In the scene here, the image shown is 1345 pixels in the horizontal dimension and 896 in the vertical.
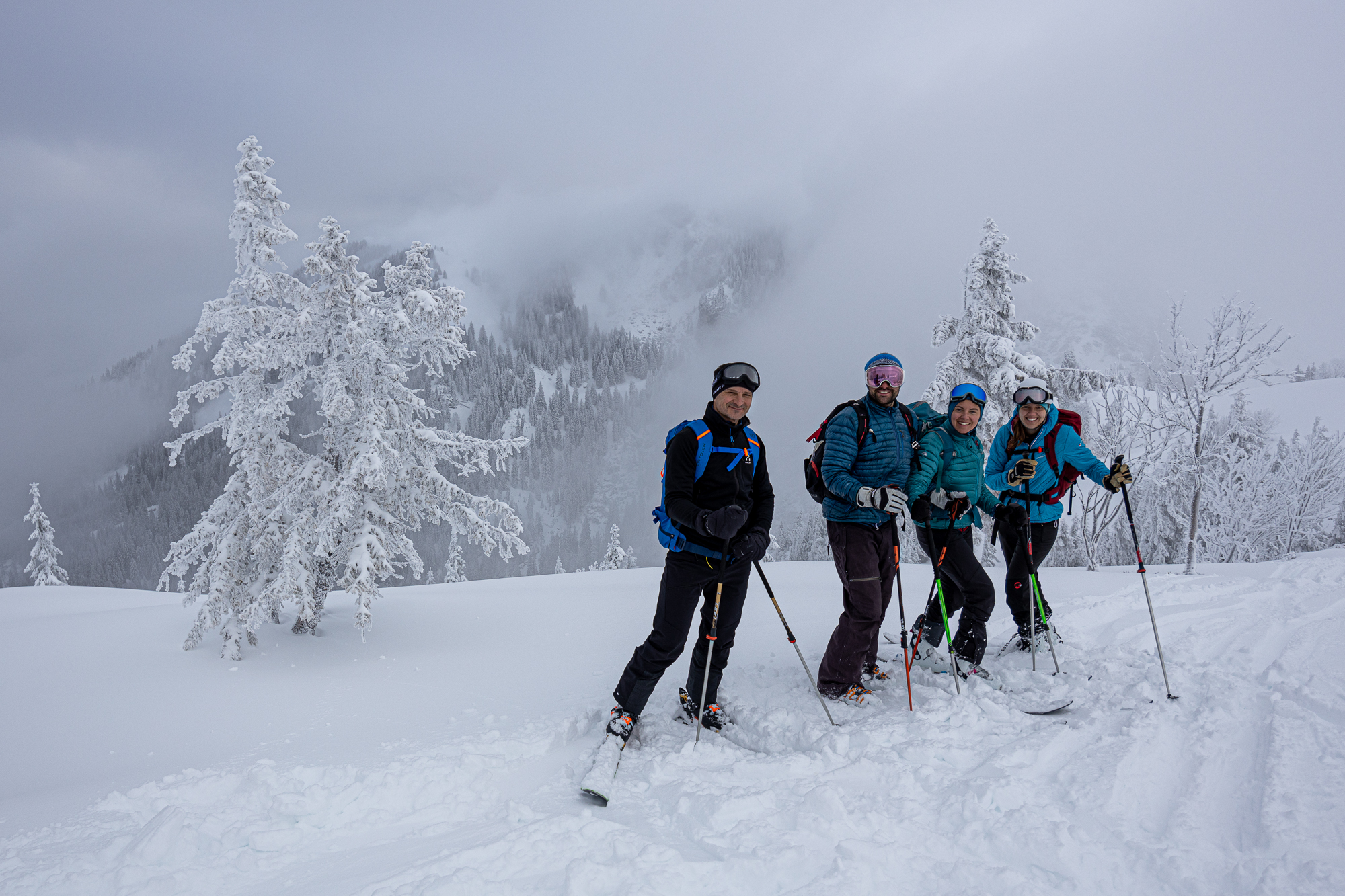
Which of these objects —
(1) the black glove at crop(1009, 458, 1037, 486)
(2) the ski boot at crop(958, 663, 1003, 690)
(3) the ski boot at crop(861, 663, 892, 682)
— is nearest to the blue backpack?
(3) the ski boot at crop(861, 663, 892, 682)

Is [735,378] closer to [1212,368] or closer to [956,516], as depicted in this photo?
[956,516]

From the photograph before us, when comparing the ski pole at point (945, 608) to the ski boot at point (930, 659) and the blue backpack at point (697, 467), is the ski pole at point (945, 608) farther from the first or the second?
the blue backpack at point (697, 467)

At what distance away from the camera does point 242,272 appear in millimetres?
8742

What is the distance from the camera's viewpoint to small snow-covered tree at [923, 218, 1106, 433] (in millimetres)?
16297

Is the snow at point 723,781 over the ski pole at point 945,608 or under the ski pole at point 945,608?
under

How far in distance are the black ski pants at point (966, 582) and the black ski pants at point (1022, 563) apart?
24.1 inches

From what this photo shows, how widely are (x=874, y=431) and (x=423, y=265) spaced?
31.6 feet

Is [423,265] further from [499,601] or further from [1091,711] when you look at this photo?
[1091,711]

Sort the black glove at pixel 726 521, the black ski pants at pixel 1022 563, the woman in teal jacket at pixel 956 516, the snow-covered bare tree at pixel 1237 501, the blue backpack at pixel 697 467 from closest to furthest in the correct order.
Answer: the black glove at pixel 726 521
the blue backpack at pixel 697 467
the woman in teal jacket at pixel 956 516
the black ski pants at pixel 1022 563
the snow-covered bare tree at pixel 1237 501

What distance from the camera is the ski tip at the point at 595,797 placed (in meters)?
3.26

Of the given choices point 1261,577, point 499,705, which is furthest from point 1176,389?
point 499,705

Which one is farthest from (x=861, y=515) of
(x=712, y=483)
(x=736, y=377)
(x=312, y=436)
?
(x=312, y=436)

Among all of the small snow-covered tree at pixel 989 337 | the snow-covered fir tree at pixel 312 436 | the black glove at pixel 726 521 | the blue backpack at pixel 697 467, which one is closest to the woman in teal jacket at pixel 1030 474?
the blue backpack at pixel 697 467

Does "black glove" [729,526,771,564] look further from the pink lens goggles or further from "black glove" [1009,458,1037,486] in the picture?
"black glove" [1009,458,1037,486]
